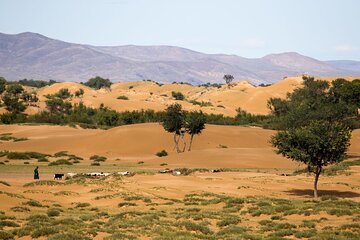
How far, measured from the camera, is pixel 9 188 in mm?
38531

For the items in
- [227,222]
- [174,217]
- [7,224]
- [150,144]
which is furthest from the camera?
[150,144]

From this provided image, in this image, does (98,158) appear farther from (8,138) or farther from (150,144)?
(8,138)

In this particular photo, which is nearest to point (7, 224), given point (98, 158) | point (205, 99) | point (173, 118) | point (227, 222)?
point (227, 222)

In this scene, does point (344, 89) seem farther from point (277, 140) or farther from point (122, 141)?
point (277, 140)

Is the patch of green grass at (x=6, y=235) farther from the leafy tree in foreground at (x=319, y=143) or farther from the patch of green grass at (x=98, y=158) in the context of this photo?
the patch of green grass at (x=98, y=158)

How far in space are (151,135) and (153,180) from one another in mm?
41891

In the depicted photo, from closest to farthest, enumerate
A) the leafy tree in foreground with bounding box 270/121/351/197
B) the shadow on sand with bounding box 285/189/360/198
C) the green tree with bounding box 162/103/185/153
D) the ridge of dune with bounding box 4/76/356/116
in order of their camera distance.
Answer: the leafy tree in foreground with bounding box 270/121/351/197, the shadow on sand with bounding box 285/189/360/198, the green tree with bounding box 162/103/185/153, the ridge of dune with bounding box 4/76/356/116

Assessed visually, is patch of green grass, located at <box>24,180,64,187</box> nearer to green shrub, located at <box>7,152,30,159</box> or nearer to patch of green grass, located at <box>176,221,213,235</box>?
patch of green grass, located at <box>176,221,213,235</box>

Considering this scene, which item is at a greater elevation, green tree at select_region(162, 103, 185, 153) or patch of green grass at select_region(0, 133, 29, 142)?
green tree at select_region(162, 103, 185, 153)

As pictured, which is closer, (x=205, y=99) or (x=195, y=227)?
(x=195, y=227)

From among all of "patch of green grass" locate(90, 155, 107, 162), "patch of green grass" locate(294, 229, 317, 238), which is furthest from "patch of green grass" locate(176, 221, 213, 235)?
"patch of green grass" locate(90, 155, 107, 162)

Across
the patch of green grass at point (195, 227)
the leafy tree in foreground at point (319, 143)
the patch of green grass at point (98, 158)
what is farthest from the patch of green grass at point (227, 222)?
the patch of green grass at point (98, 158)

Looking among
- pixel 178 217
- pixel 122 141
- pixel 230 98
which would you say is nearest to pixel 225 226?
pixel 178 217

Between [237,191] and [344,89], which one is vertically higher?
[344,89]
